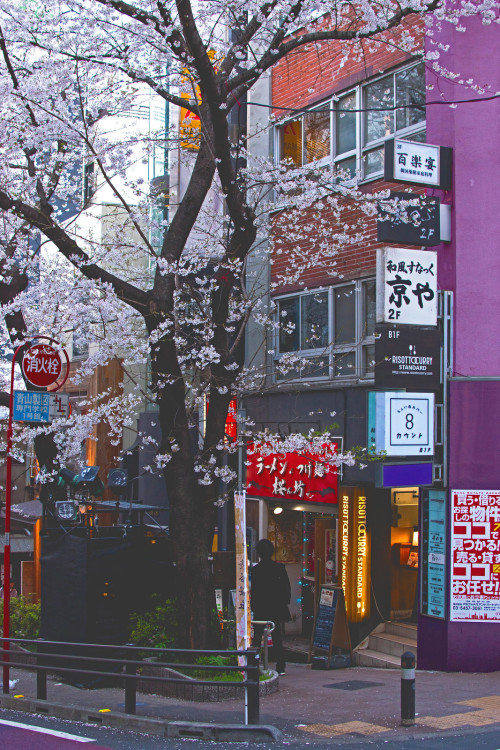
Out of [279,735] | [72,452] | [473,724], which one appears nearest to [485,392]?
[473,724]

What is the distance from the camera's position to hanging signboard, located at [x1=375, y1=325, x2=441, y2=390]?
1251cm

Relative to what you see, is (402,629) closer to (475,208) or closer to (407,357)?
(407,357)

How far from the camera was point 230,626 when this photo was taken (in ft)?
41.5

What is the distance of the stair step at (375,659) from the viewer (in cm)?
1398

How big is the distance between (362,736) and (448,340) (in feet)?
20.6

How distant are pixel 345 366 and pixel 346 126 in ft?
15.3

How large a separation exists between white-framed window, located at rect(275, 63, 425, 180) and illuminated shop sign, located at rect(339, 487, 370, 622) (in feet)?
19.3

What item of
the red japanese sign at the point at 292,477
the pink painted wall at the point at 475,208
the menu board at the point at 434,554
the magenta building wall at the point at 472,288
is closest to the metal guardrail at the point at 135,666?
the menu board at the point at 434,554

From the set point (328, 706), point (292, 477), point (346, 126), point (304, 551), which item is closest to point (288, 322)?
point (292, 477)

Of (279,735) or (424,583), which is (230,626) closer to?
(424,583)

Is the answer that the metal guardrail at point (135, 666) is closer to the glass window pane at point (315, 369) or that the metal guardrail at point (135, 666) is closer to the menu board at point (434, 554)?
the menu board at point (434, 554)

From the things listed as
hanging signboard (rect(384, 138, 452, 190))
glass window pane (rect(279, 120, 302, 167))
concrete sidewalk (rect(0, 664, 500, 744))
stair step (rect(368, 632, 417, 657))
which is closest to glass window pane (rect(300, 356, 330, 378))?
glass window pane (rect(279, 120, 302, 167))

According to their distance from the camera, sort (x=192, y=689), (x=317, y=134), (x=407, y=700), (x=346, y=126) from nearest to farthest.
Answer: (x=407, y=700)
(x=192, y=689)
(x=346, y=126)
(x=317, y=134)

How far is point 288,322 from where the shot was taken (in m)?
17.4
